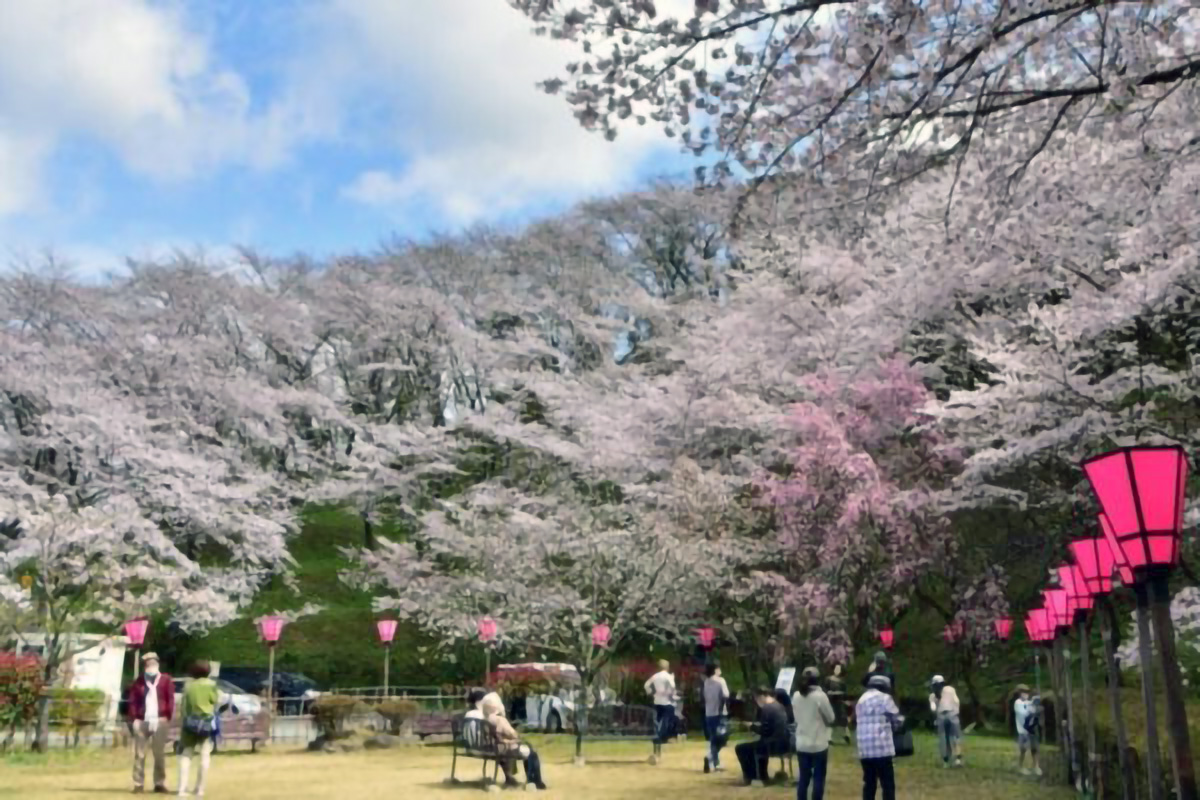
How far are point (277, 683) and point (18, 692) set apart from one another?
950cm

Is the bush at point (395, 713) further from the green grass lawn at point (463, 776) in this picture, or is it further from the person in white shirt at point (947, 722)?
the person in white shirt at point (947, 722)

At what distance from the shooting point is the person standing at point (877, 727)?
909cm

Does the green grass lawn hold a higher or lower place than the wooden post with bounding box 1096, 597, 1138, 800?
lower

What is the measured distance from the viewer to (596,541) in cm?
1930

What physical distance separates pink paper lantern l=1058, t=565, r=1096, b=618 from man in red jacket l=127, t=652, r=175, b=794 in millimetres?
9154

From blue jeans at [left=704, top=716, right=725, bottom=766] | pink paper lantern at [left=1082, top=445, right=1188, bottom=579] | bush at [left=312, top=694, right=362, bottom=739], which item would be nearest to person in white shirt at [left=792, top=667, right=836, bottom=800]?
blue jeans at [left=704, top=716, right=725, bottom=766]

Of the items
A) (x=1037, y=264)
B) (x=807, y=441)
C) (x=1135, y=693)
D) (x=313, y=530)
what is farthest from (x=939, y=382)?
(x=313, y=530)

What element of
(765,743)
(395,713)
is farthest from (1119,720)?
(395,713)

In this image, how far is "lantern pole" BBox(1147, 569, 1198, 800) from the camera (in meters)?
4.94

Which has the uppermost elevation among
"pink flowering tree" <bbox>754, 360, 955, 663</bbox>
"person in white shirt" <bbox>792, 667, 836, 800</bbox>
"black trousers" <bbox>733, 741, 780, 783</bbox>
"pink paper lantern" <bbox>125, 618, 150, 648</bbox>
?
"pink flowering tree" <bbox>754, 360, 955, 663</bbox>

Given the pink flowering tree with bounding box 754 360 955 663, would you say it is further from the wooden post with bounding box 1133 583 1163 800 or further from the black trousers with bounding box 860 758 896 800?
the wooden post with bounding box 1133 583 1163 800

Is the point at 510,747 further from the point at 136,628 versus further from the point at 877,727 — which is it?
the point at 136,628

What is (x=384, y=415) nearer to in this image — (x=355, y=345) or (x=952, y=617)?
(x=355, y=345)

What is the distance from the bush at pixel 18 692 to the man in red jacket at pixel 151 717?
6.65 meters
